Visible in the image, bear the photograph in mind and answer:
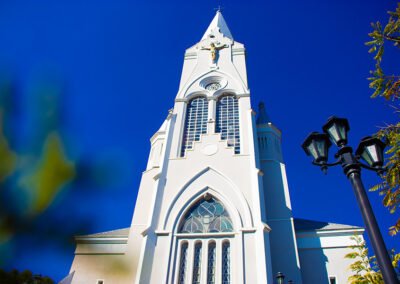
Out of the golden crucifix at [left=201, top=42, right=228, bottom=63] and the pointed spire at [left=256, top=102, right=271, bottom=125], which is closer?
the pointed spire at [left=256, top=102, right=271, bottom=125]

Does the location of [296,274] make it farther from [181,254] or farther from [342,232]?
[181,254]

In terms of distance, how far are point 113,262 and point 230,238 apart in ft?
43.8

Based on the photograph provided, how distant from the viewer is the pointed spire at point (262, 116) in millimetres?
24991

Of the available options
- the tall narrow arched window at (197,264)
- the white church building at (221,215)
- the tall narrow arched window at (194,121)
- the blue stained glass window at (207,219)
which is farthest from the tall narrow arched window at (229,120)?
the tall narrow arched window at (197,264)

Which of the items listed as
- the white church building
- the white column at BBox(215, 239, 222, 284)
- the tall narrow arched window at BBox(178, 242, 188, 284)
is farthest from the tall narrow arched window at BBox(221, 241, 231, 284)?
the tall narrow arched window at BBox(178, 242, 188, 284)

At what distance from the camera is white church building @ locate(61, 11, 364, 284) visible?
572 inches

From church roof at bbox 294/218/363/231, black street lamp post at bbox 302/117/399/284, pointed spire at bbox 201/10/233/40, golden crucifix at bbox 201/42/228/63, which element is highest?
pointed spire at bbox 201/10/233/40

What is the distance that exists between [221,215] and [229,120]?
315 inches

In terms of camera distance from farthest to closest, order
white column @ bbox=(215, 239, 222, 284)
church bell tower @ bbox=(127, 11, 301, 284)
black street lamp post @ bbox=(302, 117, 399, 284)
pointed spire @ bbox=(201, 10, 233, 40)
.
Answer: pointed spire @ bbox=(201, 10, 233, 40), church bell tower @ bbox=(127, 11, 301, 284), white column @ bbox=(215, 239, 222, 284), black street lamp post @ bbox=(302, 117, 399, 284)

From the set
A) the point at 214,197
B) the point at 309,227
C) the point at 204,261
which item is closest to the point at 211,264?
the point at 204,261

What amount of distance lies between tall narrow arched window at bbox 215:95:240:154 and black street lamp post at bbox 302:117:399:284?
1390cm

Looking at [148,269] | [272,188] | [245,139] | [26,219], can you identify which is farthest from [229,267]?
[26,219]

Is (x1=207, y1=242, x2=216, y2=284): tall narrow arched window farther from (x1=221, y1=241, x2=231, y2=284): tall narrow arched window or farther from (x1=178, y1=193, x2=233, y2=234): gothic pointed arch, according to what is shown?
(x1=178, y1=193, x2=233, y2=234): gothic pointed arch

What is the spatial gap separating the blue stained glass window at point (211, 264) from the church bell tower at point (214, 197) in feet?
0.14
